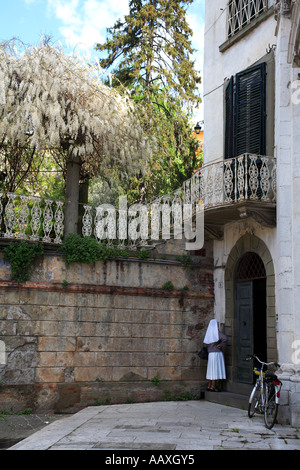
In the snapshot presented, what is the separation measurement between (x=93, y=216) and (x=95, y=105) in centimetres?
265

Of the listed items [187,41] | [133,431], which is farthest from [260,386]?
[187,41]

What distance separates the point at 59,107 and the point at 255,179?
4557 millimetres

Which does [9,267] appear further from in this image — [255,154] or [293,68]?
[293,68]

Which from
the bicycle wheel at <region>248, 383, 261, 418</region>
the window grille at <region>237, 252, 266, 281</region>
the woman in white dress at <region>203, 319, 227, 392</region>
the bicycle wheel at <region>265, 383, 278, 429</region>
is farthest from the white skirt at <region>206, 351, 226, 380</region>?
the bicycle wheel at <region>265, 383, 278, 429</region>

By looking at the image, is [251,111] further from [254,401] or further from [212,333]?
[254,401]

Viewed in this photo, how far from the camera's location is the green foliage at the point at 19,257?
34.6 feet

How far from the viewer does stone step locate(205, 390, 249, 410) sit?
11.0m

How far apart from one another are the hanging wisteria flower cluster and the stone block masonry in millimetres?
2843

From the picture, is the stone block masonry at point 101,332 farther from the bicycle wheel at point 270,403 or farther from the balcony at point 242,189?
the bicycle wheel at point 270,403

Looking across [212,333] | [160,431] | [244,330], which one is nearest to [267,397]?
[160,431]

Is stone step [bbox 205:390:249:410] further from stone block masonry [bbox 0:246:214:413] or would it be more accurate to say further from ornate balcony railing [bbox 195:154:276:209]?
ornate balcony railing [bbox 195:154:276:209]

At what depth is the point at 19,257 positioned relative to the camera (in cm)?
1055

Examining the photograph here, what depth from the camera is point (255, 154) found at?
10.9m

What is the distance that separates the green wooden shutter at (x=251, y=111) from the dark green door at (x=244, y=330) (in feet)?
10.3
